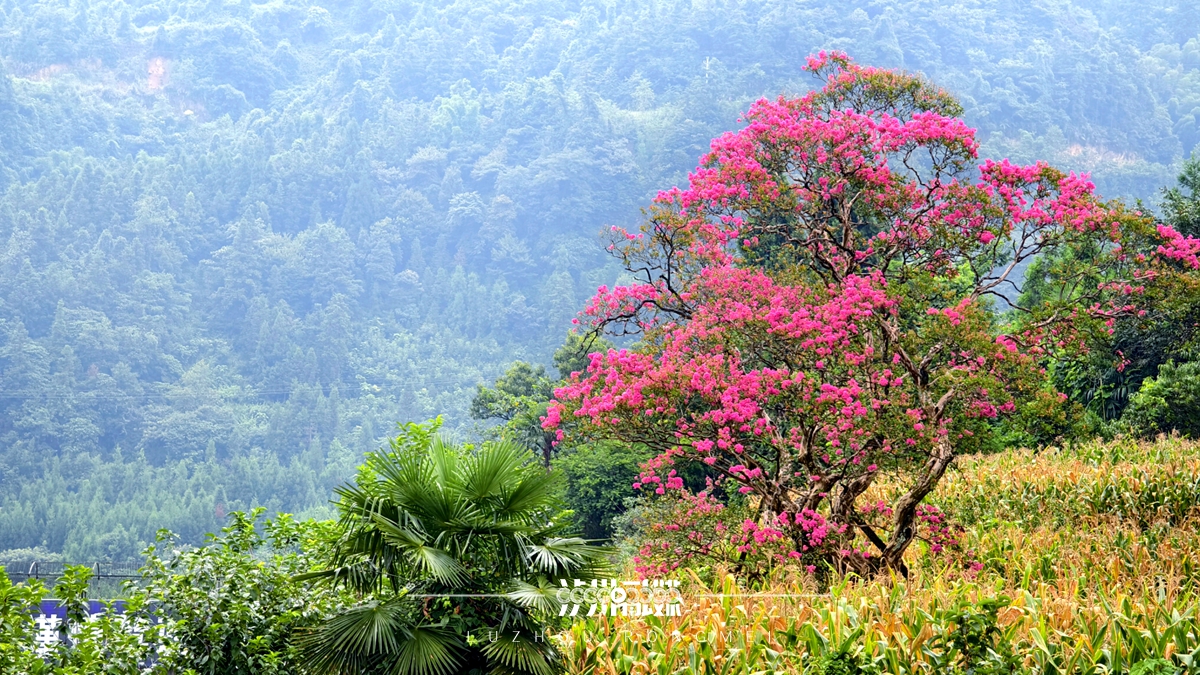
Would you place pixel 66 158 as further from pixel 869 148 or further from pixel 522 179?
pixel 869 148

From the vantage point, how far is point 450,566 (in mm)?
5848

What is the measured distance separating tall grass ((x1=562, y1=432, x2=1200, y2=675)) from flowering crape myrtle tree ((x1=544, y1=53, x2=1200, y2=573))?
2.95 feet

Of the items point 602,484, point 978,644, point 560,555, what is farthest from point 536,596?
point 602,484

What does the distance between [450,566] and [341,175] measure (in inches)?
3572

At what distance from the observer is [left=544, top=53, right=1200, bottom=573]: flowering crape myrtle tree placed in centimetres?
909

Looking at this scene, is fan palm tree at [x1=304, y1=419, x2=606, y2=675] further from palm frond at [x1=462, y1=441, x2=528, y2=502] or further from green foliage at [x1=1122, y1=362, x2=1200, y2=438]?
green foliage at [x1=1122, y1=362, x2=1200, y2=438]

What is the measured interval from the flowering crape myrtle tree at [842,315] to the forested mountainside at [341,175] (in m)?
57.2

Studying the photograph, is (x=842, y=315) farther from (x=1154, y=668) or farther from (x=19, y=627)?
(x=19, y=627)

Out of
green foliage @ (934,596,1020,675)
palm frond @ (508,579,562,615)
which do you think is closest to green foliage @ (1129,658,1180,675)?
green foliage @ (934,596,1020,675)

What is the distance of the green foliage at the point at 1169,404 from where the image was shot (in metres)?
15.9

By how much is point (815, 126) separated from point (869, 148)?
20.1 inches

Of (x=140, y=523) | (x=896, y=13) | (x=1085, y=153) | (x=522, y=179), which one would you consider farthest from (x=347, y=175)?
(x=1085, y=153)

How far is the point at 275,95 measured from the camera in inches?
4124

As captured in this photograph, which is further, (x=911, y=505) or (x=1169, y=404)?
(x=1169, y=404)
